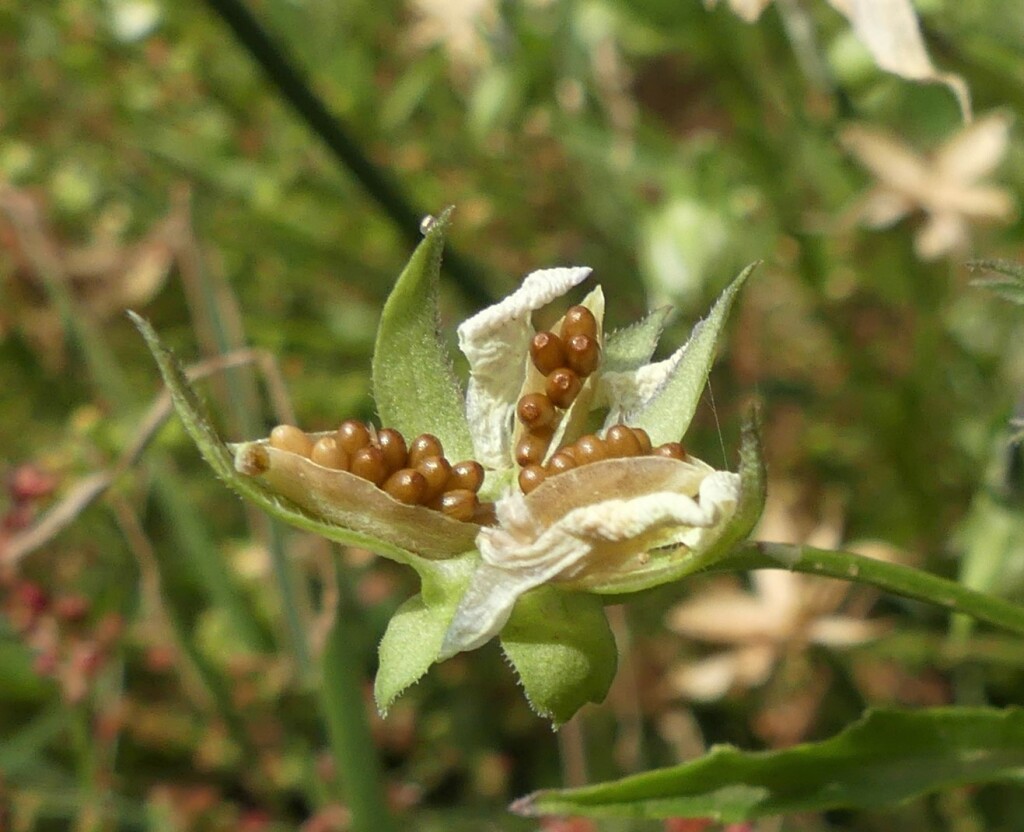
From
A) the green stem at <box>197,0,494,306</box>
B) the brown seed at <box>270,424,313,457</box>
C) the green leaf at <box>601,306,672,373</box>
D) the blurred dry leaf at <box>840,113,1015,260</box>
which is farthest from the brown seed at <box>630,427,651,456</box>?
the blurred dry leaf at <box>840,113,1015,260</box>

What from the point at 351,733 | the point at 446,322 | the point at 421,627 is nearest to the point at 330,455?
the point at 421,627

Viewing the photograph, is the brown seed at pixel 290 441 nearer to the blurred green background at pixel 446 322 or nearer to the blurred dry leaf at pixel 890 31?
the blurred green background at pixel 446 322

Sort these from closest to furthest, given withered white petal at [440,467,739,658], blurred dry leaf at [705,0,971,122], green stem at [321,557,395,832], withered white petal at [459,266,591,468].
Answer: withered white petal at [440,467,739,658]
withered white petal at [459,266,591,468]
blurred dry leaf at [705,0,971,122]
green stem at [321,557,395,832]

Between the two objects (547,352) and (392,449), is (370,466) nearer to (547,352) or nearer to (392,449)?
(392,449)

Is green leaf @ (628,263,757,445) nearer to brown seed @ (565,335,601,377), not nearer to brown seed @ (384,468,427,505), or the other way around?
brown seed @ (565,335,601,377)

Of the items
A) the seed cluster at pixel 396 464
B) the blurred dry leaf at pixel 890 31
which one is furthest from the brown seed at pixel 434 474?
the blurred dry leaf at pixel 890 31

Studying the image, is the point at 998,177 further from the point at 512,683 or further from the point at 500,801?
the point at 500,801
